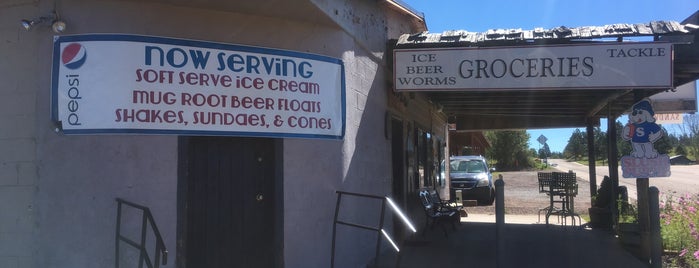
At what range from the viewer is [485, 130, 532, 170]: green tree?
52.8 meters

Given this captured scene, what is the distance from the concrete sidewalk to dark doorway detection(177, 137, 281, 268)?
190cm

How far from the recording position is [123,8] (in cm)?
548

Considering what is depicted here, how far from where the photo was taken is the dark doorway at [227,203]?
18.5 ft

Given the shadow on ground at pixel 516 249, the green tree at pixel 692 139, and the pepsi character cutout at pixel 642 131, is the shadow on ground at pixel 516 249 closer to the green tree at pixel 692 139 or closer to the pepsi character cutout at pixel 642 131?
the pepsi character cutout at pixel 642 131

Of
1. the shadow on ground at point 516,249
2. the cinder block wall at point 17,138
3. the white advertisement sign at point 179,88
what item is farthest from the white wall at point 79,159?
the shadow on ground at point 516,249

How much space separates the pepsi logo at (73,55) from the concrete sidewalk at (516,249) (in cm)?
421

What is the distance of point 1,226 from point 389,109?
202 inches

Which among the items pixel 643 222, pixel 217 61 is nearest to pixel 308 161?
pixel 217 61

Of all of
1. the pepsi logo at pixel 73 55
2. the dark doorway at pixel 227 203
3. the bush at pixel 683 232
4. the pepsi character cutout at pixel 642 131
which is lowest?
the bush at pixel 683 232

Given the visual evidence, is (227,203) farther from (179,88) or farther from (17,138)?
(17,138)

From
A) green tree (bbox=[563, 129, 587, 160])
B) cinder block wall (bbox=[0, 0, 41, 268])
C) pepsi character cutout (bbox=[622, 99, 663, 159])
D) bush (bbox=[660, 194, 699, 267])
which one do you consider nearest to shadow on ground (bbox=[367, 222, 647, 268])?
bush (bbox=[660, 194, 699, 267])

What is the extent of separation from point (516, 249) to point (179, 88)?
5.89 m

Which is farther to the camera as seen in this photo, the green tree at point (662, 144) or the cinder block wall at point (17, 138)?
the green tree at point (662, 144)

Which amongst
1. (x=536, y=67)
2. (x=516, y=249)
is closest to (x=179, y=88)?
(x=536, y=67)
